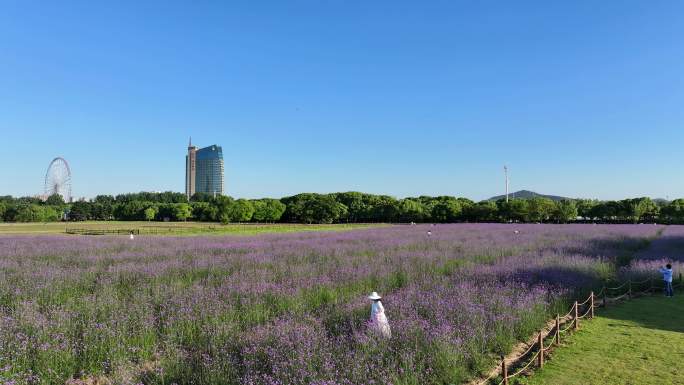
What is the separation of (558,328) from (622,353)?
923mm

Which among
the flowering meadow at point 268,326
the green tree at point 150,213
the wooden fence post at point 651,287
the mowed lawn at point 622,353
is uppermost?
the green tree at point 150,213

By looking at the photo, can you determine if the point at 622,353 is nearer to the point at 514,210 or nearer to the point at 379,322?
the point at 379,322

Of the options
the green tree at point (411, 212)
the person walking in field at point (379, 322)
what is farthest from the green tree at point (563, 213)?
the person walking in field at point (379, 322)

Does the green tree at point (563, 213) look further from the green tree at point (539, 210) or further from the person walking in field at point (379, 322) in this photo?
the person walking in field at point (379, 322)

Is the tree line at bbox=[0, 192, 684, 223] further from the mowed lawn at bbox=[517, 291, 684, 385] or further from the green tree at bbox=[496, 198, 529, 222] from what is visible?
the mowed lawn at bbox=[517, 291, 684, 385]

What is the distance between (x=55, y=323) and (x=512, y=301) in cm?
725

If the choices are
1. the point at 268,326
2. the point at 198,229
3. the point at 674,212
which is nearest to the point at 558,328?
the point at 268,326

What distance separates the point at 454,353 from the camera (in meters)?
4.64

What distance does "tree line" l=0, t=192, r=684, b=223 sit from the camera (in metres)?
73.7

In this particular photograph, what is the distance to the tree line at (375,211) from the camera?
73688 mm

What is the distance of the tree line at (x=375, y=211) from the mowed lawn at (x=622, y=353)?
7037 cm

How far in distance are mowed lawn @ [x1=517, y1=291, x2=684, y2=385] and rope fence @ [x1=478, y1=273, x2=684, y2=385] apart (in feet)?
0.51

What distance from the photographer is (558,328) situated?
6062 mm

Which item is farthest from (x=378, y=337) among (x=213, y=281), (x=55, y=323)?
(x=213, y=281)
